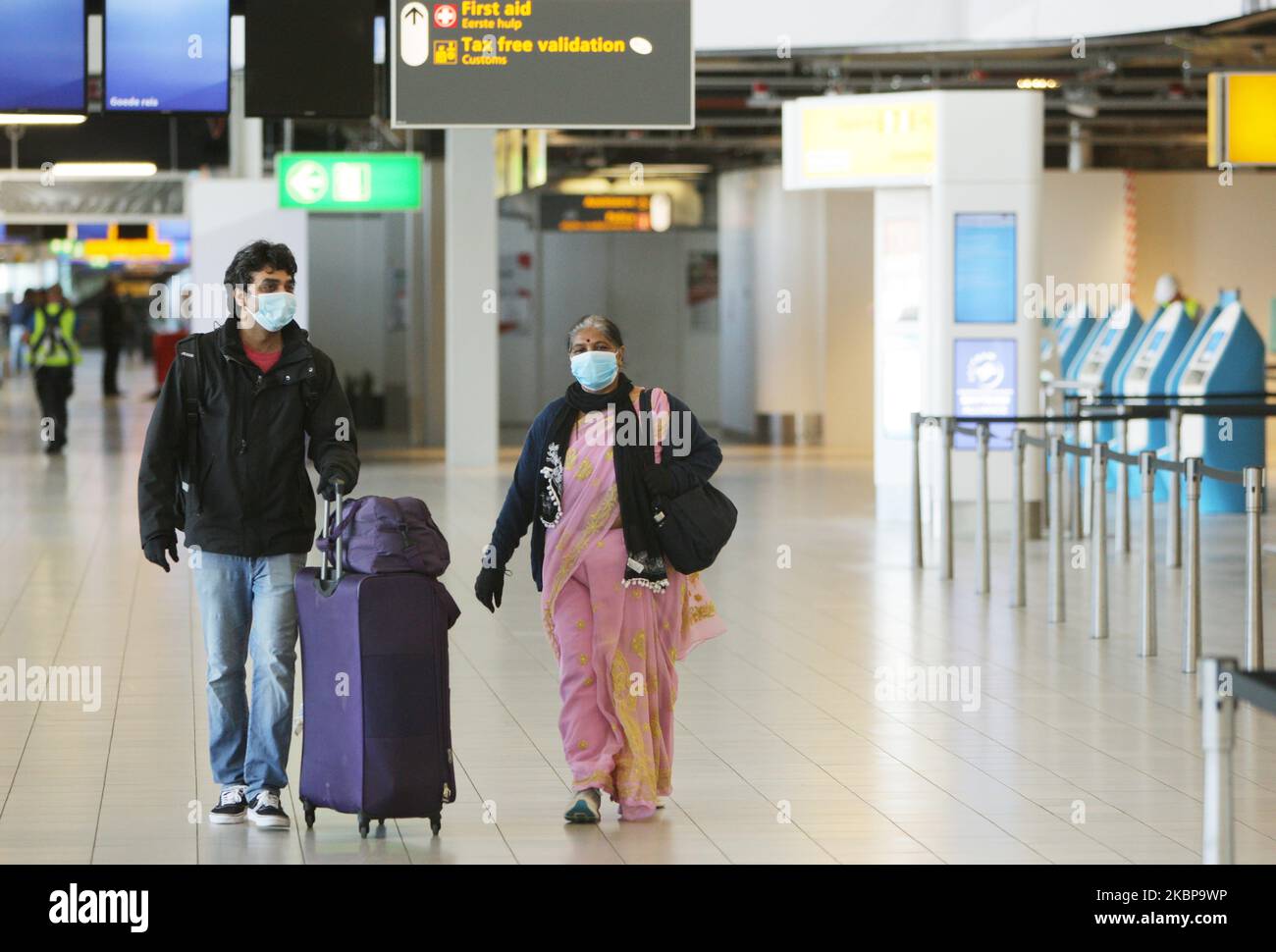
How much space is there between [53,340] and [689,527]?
54.9 feet

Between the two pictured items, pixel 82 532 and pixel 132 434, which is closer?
pixel 82 532

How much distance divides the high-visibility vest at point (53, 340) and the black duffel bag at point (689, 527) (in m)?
16.3

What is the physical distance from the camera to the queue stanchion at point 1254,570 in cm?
829

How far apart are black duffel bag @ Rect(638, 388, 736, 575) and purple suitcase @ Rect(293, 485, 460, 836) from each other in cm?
68

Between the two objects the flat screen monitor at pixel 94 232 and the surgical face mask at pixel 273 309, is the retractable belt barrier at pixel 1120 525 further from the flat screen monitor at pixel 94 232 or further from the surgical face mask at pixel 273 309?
the flat screen monitor at pixel 94 232

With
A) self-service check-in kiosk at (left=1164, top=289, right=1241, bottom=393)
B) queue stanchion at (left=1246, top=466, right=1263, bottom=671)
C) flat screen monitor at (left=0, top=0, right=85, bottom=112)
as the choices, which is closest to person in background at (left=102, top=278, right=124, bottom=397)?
self-service check-in kiosk at (left=1164, top=289, right=1241, bottom=393)

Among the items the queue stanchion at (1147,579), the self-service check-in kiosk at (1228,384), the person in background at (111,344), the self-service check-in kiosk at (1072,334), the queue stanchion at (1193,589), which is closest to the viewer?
the queue stanchion at (1193,589)

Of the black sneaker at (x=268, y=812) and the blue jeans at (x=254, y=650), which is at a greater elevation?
the blue jeans at (x=254, y=650)

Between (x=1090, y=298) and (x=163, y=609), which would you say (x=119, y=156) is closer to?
(x=1090, y=298)

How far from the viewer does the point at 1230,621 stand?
1002 cm

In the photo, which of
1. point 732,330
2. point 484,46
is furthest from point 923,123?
point 732,330

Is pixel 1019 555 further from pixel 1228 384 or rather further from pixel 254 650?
pixel 1228 384

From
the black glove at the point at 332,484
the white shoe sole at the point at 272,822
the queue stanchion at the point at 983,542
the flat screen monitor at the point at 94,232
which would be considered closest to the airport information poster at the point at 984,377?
the queue stanchion at the point at 983,542
